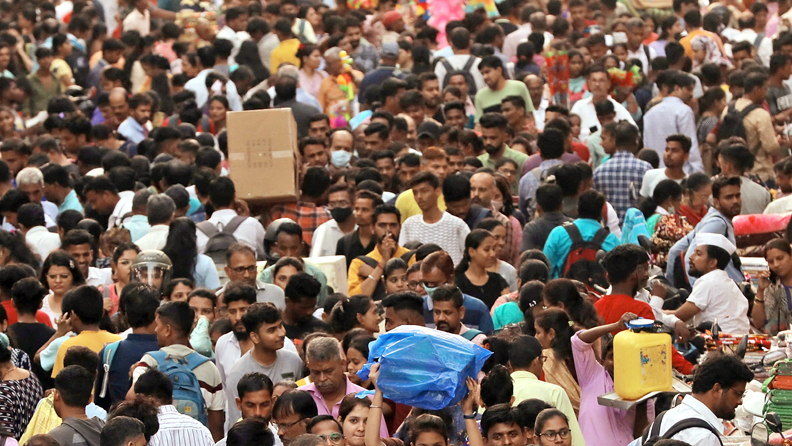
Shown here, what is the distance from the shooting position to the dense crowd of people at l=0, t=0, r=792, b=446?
6.75m

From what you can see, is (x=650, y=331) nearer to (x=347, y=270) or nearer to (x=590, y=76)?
(x=347, y=270)

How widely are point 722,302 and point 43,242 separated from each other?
16.7ft

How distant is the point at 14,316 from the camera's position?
8.67 metres

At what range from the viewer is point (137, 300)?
301 inches

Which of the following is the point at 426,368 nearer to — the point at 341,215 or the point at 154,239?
the point at 154,239

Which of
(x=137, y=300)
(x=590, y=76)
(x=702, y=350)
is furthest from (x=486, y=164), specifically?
(x=137, y=300)

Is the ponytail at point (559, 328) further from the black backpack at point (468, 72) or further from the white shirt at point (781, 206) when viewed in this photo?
the black backpack at point (468, 72)

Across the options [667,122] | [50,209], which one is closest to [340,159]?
[50,209]

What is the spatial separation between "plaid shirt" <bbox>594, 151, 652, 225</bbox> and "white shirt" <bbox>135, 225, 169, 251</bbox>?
381 cm

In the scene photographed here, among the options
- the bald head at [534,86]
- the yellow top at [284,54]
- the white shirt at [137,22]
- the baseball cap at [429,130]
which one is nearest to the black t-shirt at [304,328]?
the baseball cap at [429,130]

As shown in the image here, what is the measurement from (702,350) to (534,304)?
3.63 feet

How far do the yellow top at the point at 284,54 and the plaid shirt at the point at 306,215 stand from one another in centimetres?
535

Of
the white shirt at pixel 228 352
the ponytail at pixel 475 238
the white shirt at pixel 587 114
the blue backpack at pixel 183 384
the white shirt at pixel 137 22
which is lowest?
the white shirt at pixel 137 22

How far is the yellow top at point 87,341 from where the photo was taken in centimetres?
762
